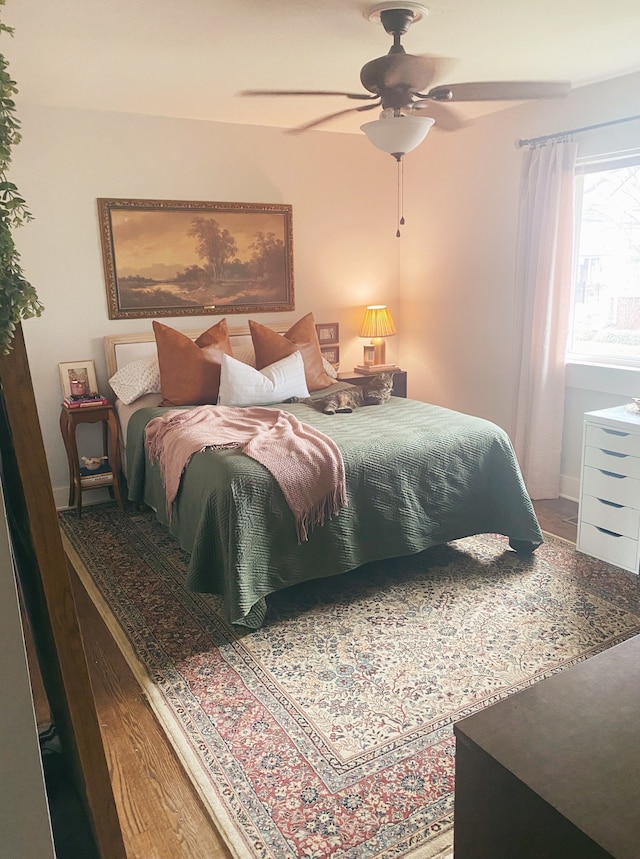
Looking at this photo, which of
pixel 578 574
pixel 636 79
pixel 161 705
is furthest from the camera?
pixel 636 79

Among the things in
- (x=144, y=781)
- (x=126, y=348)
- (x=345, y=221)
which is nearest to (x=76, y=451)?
(x=126, y=348)

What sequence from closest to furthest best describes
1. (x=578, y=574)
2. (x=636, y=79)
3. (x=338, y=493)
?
1. (x=338, y=493)
2. (x=578, y=574)
3. (x=636, y=79)

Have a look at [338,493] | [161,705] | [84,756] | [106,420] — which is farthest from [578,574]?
[106,420]

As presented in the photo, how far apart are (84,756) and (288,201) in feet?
14.2

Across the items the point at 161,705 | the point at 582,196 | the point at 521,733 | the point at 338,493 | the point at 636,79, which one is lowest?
the point at 161,705

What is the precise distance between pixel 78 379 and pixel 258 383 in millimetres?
1215

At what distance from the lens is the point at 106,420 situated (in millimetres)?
4082

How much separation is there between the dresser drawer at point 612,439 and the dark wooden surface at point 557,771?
2.09 meters

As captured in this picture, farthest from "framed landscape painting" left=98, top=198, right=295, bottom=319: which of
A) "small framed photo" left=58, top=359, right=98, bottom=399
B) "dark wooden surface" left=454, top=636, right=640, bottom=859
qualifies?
"dark wooden surface" left=454, top=636, right=640, bottom=859

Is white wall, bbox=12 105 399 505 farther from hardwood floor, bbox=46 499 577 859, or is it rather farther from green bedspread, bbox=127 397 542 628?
hardwood floor, bbox=46 499 577 859

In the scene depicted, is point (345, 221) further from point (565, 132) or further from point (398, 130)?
point (398, 130)

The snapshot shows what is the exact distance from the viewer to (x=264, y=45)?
2.87 metres

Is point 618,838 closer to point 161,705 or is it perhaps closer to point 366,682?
point 366,682

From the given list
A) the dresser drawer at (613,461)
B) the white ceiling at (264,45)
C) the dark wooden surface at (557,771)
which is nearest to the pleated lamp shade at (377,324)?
the white ceiling at (264,45)
